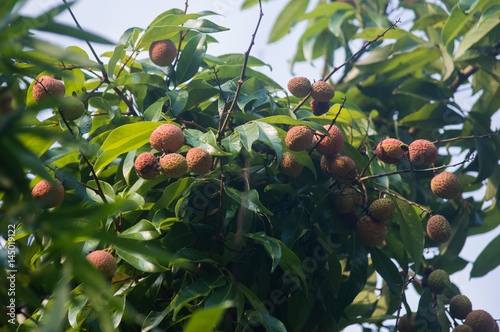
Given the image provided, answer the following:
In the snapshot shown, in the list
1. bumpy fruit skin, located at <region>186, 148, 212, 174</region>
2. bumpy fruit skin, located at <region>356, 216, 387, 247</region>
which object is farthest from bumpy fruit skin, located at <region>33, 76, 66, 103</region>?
bumpy fruit skin, located at <region>356, 216, 387, 247</region>

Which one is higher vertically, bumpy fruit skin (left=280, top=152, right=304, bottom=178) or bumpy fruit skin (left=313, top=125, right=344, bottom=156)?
bumpy fruit skin (left=313, top=125, right=344, bottom=156)

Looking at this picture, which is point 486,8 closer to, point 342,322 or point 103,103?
point 342,322

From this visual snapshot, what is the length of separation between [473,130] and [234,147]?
102 cm

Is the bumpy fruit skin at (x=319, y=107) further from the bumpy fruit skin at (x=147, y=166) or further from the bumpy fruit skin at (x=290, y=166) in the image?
the bumpy fruit skin at (x=147, y=166)

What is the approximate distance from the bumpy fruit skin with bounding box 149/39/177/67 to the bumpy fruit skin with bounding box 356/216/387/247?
1.92ft

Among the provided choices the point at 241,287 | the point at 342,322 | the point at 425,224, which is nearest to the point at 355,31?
the point at 425,224

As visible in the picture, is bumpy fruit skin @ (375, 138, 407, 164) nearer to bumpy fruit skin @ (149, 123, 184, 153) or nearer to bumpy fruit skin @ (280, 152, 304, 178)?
bumpy fruit skin @ (280, 152, 304, 178)

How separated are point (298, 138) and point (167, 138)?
27cm

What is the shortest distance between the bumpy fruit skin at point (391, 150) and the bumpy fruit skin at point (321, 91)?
172 mm

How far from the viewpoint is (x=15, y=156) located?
16.4 inches

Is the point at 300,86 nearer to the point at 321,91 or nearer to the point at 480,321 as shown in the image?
the point at 321,91

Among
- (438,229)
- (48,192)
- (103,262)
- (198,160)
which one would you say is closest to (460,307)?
(438,229)

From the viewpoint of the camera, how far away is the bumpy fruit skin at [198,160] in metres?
0.92

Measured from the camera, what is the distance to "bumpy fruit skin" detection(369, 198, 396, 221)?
1.06 m
